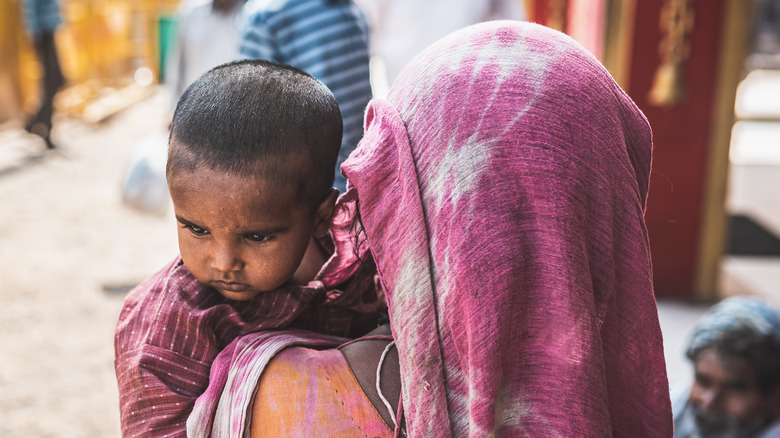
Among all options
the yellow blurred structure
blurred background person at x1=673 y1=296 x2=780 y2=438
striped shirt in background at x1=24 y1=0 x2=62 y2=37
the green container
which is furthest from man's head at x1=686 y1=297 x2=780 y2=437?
the green container

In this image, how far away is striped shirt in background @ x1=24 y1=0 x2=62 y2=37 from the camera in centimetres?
867

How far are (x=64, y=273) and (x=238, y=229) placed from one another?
502 centimetres

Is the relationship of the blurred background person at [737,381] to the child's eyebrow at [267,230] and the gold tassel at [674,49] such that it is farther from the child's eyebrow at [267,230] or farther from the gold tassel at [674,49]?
the gold tassel at [674,49]

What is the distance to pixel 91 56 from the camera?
11.6 m

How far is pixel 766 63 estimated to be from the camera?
18.3m

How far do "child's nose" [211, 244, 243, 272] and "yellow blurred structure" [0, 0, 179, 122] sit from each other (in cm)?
907

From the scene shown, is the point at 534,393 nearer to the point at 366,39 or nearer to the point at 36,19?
the point at 366,39

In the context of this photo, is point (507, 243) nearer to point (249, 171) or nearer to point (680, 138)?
point (249, 171)

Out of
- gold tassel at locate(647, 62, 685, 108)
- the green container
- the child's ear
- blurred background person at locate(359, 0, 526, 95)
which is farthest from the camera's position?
the green container

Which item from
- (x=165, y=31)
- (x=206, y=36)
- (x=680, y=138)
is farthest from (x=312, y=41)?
(x=165, y=31)

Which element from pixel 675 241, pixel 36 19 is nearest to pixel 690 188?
pixel 675 241

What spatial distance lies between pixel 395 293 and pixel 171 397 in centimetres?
41

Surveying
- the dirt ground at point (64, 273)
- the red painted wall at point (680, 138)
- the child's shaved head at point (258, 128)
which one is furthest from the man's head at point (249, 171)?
the red painted wall at point (680, 138)

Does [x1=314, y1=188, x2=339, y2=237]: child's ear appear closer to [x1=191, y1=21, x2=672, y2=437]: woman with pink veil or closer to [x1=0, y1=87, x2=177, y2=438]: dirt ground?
[x1=191, y1=21, x2=672, y2=437]: woman with pink veil
